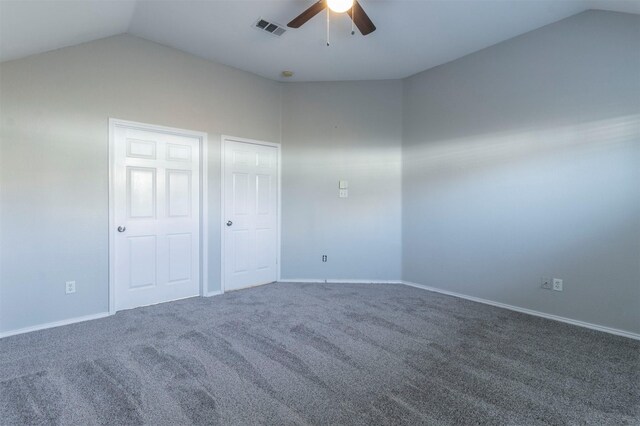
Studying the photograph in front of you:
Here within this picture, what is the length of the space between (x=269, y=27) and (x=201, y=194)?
2006 mm

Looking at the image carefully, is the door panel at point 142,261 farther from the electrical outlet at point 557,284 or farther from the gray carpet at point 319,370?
the electrical outlet at point 557,284

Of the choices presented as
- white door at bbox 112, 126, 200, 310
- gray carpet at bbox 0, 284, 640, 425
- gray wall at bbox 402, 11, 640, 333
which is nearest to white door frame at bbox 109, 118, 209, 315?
white door at bbox 112, 126, 200, 310

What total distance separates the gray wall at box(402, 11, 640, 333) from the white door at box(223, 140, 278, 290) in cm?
200

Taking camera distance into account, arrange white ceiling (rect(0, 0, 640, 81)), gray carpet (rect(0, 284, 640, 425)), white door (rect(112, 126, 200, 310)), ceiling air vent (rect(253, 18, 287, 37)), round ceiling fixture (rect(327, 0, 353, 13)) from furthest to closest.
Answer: white door (rect(112, 126, 200, 310)), ceiling air vent (rect(253, 18, 287, 37)), white ceiling (rect(0, 0, 640, 81)), round ceiling fixture (rect(327, 0, 353, 13)), gray carpet (rect(0, 284, 640, 425))

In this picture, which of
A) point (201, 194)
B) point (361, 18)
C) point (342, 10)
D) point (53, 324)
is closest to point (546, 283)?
point (361, 18)

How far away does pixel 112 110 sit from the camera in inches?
125

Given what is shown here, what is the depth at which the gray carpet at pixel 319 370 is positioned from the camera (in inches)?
67.9

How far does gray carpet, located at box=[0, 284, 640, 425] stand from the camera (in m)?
1.73

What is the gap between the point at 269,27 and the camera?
10.3 feet

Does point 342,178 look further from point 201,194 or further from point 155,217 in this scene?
point 155,217

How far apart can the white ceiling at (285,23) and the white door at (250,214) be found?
1175 mm

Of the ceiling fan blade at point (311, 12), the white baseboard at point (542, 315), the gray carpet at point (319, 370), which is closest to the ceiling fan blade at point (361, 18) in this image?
the ceiling fan blade at point (311, 12)

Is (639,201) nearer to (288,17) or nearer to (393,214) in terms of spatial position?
(393,214)

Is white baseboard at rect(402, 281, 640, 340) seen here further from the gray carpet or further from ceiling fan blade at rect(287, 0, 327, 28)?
ceiling fan blade at rect(287, 0, 327, 28)
